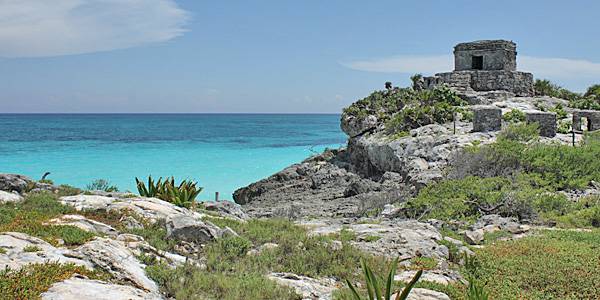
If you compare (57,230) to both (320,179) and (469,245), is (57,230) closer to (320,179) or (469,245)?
(469,245)

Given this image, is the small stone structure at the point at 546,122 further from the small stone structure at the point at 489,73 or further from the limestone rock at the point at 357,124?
the limestone rock at the point at 357,124

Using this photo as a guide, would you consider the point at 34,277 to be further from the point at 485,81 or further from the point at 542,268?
the point at 485,81

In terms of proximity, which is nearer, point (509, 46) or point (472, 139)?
point (472, 139)

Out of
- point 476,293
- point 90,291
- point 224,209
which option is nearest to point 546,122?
point 224,209

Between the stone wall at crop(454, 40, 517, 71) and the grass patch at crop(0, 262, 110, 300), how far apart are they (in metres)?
25.9

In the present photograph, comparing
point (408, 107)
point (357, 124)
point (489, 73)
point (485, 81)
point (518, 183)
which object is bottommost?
point (518, 183)

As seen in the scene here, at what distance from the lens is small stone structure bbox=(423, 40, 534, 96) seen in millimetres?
24469

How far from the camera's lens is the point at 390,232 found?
870 cm

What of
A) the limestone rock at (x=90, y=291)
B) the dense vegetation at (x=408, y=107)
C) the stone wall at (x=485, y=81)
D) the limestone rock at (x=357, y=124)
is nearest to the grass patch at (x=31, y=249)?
the limestone rock at (x=90, y=291)

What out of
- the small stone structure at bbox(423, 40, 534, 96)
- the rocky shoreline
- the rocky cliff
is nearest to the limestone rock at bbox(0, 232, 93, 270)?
the rocky shoreline

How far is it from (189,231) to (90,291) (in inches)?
112

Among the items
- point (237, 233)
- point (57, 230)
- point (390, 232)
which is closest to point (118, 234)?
point (57, 230)

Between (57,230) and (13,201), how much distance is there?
2710mm

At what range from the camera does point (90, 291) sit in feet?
14.2
